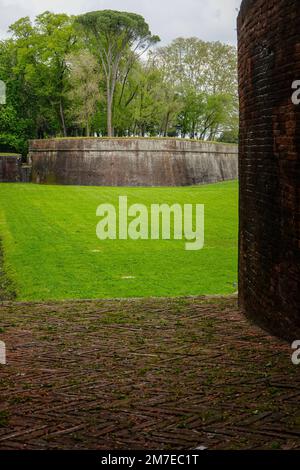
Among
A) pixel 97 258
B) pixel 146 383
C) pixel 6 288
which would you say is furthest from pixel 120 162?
pixel 146 383

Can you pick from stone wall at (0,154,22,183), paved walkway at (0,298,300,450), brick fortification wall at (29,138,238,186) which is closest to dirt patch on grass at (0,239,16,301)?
paved walkway at (0,298,300,450)

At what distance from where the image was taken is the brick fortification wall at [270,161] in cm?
691

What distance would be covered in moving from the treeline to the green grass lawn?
21432mm

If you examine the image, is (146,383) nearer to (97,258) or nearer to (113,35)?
(97,258)

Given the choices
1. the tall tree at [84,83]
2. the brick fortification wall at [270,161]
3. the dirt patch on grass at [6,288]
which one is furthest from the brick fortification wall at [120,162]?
the brick fortification wall at [270,161]

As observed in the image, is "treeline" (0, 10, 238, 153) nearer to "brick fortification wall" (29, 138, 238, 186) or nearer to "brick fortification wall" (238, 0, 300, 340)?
"brick fortification wall" (29, 138, 238, 186)

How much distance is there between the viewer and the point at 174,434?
194 inches

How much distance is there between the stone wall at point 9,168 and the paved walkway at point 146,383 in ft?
126

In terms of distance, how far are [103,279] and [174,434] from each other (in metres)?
9.92

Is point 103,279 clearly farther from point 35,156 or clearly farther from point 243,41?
point 35,156

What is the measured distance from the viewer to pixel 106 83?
5169 centimetres

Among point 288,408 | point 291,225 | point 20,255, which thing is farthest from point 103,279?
point 288,408

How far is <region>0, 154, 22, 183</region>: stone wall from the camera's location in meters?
46.8

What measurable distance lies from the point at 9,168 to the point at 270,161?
4068 centimetres
